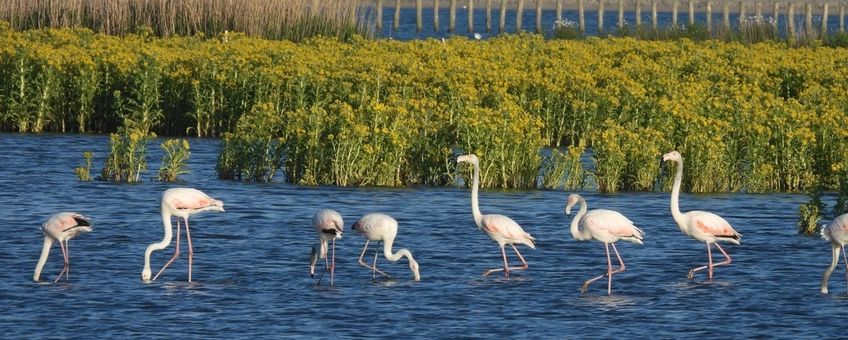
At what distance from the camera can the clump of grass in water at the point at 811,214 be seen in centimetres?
1786

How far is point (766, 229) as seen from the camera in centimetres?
1888

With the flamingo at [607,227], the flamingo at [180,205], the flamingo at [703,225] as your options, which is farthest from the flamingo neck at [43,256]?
the flamingo at [703,225]

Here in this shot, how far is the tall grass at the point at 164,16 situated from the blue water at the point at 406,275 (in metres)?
18.1

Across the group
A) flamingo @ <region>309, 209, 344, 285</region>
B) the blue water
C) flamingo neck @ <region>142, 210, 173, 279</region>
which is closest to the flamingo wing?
the blue water

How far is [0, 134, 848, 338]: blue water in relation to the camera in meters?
13.2

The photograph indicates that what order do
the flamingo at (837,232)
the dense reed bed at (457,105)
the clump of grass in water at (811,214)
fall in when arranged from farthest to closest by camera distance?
1. the dense reed bed at (457,105)
2. the clump of grass in water at (811,214)
3. the flamingo at (837,232)

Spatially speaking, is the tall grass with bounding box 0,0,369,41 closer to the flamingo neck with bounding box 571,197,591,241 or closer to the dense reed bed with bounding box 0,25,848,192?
the dense reed bed with bounding box 0,25,848,192

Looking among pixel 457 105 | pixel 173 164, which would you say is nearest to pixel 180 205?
pixel 173 164

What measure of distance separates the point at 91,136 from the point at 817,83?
13.4 metres

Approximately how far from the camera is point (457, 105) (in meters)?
23.8

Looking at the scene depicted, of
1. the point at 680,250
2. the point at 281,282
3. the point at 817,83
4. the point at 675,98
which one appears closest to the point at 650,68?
the point at 817,83

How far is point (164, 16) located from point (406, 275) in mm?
25543

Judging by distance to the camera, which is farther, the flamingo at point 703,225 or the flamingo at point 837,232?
the flamingo at point 703,225

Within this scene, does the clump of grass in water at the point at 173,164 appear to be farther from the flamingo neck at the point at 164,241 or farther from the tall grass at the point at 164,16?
the tall grass at the point at 164,16
